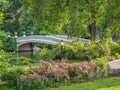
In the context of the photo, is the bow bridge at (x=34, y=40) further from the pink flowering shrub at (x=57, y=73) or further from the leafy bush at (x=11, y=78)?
the leafy bush at (x=11, y=78)

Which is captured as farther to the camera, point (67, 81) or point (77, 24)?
point (77, 24)

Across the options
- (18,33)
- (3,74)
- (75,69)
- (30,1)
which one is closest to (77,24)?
(30,1)

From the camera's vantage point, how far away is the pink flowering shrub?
13.0 meters

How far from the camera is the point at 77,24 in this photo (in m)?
17.6

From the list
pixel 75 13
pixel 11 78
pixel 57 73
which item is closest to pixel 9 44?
pixel 75 13

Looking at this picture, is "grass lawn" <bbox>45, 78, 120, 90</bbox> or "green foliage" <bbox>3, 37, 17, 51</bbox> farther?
"green foliage" <bbox>3, 37, 17, 51</bbox>

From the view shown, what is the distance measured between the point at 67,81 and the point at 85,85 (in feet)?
A: 2.77

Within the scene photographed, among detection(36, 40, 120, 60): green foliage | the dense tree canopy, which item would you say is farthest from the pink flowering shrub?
detection(36, 40, 120, 60): green foliage

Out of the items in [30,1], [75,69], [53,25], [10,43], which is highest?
[30,1]

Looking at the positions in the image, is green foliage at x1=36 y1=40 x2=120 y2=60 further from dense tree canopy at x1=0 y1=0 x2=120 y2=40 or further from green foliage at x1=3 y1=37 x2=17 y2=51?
green foliage at x1=3 y1=37 x2=17 y2=51

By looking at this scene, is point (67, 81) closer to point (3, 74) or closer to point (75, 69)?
point (75, 69)

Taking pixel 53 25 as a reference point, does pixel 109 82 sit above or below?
below

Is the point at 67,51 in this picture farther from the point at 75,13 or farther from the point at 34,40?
the point at 34,40

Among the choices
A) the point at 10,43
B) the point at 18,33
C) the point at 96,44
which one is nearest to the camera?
the point at 96,44
